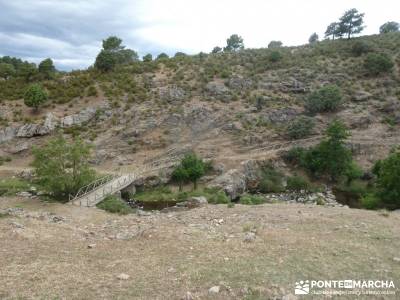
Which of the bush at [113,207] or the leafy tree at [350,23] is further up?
the leafy tree at [350,23]

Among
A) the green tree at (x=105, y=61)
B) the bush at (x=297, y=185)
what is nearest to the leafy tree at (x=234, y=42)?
the green tree at (x=105, y=61)

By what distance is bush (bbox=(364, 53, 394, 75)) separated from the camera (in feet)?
172

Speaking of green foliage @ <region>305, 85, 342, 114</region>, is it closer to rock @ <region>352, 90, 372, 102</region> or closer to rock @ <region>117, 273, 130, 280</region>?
rock @ <region>352, 90, 372, 102</region>

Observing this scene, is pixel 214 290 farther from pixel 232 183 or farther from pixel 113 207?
pixel 232 183

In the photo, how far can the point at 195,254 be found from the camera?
40.3 ft

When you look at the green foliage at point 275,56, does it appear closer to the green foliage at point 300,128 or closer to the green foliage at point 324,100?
the green foliage at point 324,100

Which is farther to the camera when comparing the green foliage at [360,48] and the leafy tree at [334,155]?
the green foliage at [360,48]

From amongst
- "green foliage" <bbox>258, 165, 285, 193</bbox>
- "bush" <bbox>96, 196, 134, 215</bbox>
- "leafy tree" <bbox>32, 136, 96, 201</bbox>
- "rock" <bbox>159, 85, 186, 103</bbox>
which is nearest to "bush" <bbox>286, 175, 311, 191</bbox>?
"green foliage" <bbox>258, 165, 285, 193</bbox>

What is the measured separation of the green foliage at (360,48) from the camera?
5809cm

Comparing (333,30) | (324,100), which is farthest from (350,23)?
(324,100)

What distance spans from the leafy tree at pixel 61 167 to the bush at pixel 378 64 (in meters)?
44.6

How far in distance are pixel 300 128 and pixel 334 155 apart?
747cm

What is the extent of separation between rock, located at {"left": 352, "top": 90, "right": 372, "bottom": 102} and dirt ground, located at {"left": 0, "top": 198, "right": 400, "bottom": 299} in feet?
111

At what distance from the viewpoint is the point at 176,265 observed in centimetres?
1122
